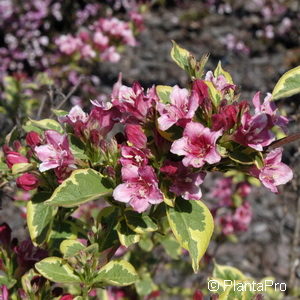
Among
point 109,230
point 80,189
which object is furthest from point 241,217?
point 80,189

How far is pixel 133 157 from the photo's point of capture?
1.08 meters

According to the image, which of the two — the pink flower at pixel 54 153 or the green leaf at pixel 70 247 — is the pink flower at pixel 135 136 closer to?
the pink flower at pixel 54 153

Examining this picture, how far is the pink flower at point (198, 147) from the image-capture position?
103 centimetres

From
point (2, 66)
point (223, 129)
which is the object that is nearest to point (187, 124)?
point (223, 129)

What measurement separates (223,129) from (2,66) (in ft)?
14.7

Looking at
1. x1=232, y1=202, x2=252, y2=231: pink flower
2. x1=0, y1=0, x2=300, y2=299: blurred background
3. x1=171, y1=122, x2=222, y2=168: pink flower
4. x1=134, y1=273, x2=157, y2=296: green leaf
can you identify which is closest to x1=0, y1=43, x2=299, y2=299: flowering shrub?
x1=171, y1=122, x2=222, y2=168: pink flower

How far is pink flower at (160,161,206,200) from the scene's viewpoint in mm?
1072

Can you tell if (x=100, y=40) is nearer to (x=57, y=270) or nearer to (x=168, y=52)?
(x=168, y=52)

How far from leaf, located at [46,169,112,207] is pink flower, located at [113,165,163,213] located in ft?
0.14

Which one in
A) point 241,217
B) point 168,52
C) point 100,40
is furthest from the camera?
point 168,52

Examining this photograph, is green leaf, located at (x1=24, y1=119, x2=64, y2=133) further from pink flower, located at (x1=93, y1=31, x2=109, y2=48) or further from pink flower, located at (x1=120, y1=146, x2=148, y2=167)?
pink flower, located at (x1=93, y1=31, x2=109, y2=48)

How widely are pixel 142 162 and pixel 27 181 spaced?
304 mm

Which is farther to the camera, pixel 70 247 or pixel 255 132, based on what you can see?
pixel 70 247

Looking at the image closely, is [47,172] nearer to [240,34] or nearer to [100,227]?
[100,227]
